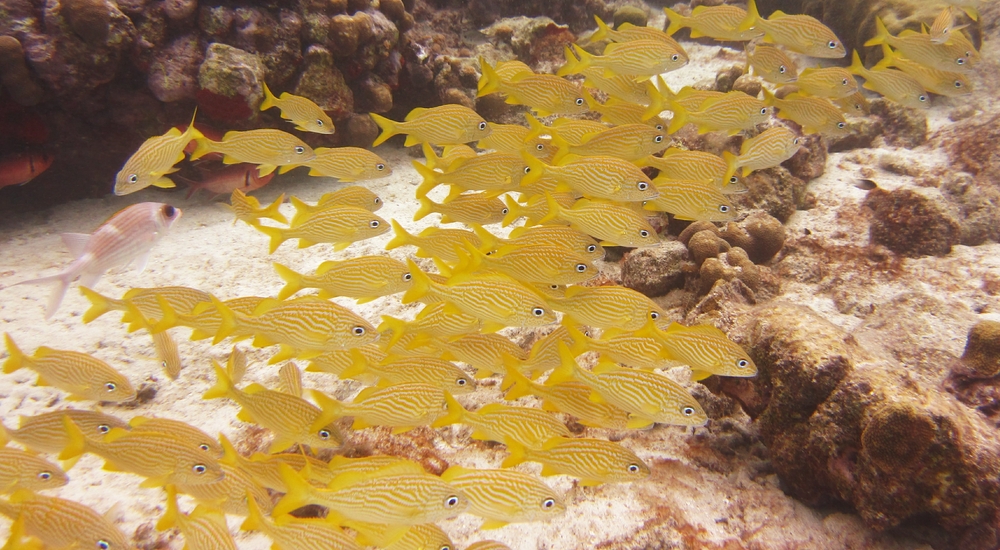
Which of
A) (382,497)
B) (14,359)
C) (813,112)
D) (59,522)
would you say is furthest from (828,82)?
(14,359)

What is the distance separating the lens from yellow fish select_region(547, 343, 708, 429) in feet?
8.84

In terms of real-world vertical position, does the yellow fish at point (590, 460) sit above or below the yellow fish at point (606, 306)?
below

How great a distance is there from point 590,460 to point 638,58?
161 inches

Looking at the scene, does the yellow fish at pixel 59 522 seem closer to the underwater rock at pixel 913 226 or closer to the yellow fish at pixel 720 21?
the yellow fish at pixel 720 21

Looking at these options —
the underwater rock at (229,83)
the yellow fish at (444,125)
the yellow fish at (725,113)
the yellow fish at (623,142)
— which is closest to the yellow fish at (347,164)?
the yellow fish at (444,125)

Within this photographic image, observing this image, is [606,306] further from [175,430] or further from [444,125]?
[175,430]

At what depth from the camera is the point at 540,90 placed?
15.9ft

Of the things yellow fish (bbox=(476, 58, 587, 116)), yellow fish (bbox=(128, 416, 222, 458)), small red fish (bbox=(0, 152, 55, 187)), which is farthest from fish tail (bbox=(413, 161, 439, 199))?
small red fish (bbox=(0, 152, 55, 187))

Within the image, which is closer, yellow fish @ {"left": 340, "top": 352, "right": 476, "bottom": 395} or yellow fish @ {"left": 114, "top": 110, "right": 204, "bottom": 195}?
yellow fish @ {"left": 340, "top": 352, "right": 476, "bottom": 395}

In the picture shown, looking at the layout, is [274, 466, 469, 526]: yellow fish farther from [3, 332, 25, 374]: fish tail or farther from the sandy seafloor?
[3, 332, 25, 374]: fish tail

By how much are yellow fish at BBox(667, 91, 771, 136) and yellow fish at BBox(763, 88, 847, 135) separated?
78 cm

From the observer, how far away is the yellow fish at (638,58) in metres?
4.72

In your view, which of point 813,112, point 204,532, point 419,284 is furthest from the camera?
point 813,112

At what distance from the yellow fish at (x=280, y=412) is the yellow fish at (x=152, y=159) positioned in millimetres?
2506
